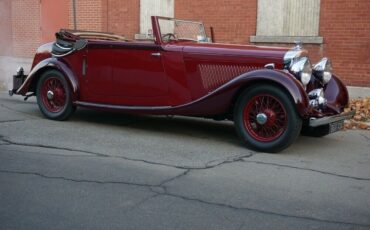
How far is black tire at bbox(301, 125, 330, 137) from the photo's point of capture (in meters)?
6.61

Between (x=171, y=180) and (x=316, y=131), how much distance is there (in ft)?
8.82

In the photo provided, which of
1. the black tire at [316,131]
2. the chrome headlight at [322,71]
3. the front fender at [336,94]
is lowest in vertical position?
the black tire at [316,131]

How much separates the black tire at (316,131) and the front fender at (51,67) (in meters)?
3.36

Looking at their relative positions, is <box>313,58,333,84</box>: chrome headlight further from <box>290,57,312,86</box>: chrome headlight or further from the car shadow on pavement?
the car shadow on pavement

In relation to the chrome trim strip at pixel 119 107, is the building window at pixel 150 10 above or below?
above

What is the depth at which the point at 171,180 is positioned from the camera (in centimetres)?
512

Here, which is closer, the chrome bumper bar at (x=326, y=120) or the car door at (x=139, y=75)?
the chrome bumper bar at (x=326, y=120)

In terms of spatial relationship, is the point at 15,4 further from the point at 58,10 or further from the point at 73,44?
the point at 73,44

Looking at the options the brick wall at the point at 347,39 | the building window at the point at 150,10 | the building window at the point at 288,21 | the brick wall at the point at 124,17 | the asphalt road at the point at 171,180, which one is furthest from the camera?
the brick wall at the point at 124,17

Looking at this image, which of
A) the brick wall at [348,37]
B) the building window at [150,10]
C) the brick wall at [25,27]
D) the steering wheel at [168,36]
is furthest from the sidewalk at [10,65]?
the brick wall at [348,37]

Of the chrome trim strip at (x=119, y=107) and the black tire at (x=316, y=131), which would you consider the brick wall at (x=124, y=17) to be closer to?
the chrome trim strip at (x=119, y=107)

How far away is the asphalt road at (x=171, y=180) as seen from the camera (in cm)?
414

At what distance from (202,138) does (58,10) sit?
391 inches

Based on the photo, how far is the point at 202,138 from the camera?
7180 millimetres
